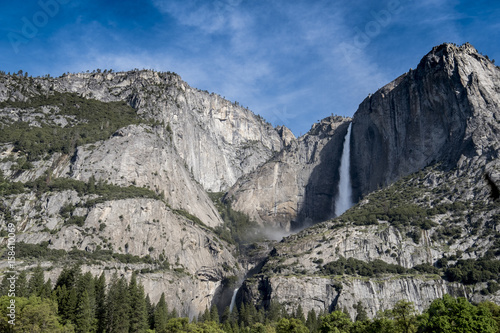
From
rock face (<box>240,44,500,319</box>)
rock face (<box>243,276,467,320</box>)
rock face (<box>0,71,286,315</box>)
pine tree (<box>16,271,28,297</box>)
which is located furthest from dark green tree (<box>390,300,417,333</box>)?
rock face (<box>0,71,286,315</box>)

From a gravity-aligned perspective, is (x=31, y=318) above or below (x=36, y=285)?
below

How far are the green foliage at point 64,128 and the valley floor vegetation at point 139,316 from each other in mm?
67311

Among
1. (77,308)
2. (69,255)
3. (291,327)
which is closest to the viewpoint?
(291,327)

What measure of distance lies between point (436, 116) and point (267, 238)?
80965mm

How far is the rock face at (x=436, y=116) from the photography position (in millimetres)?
146375

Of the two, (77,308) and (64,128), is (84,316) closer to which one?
(77,308)

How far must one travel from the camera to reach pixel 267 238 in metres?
191

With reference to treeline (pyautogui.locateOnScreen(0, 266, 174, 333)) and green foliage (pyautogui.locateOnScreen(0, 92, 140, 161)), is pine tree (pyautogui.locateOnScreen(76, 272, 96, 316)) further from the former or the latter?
green foliage (pyautogui.locateOnScreen(0, 92, 140, 161))

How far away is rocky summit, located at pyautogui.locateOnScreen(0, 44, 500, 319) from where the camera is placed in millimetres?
118250

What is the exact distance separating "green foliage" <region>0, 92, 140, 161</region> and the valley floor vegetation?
67.3 m

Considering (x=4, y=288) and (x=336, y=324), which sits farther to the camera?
(x=4, y=288)

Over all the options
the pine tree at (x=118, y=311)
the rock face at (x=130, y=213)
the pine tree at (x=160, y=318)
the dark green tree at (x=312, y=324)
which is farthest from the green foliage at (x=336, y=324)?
the rock face at (x=130, y=213)

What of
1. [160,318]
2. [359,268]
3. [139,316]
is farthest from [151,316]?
[359,268]

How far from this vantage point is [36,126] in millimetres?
166250
